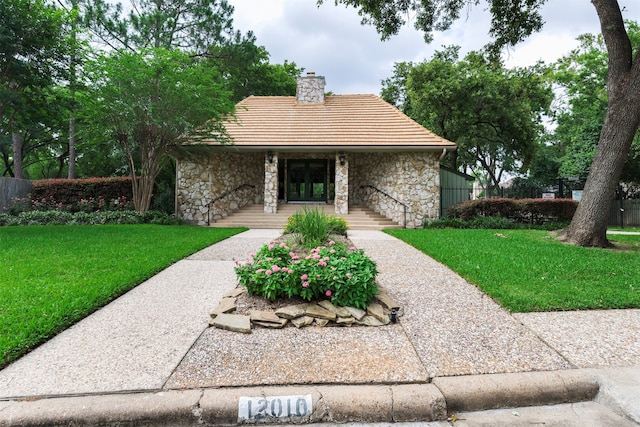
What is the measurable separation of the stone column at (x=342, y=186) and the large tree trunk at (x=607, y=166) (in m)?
7.22

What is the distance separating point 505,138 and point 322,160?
11231 mm

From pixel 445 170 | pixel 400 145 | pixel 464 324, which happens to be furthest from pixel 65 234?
pixel 445 170

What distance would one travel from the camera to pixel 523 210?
11.9 m

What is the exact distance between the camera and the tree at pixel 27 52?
765 cm

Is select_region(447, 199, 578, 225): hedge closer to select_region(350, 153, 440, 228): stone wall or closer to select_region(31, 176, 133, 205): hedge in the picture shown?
select_region(350, 153, 440, 228): stone wall

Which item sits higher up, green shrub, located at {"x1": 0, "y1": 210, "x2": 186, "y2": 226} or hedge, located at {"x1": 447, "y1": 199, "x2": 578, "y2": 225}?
hedge, located at {"x1": 447, "y1": 199, "x2": 578, "y2": 225}

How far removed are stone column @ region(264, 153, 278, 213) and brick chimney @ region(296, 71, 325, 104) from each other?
4218mm

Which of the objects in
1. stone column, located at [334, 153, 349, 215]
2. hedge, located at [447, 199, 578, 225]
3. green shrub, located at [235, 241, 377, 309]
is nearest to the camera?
green shrub, located at [235, 241, 377, 309]

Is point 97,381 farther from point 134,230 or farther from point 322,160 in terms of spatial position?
point 322,160

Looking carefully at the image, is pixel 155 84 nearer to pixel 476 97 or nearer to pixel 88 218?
pixel 88 218

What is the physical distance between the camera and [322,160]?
14.5 m

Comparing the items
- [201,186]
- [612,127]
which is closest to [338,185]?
[201,186]

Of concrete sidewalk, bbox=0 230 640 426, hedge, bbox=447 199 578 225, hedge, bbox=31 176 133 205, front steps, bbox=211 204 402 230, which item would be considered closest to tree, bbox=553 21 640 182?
hedge, bbox=447 199 578 225

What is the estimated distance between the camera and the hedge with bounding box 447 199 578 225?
11.8 metres
